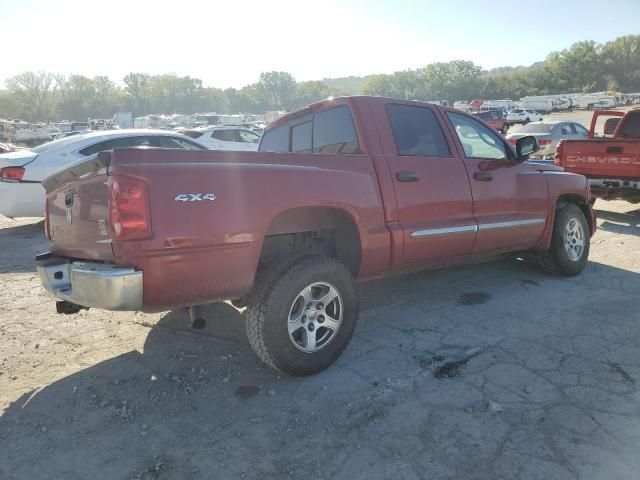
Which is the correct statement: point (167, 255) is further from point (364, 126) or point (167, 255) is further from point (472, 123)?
point (472, 123)

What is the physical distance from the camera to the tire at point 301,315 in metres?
2.81

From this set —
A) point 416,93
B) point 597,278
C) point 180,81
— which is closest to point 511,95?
point 416,93

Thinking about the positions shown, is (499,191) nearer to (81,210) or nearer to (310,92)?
(81,210)

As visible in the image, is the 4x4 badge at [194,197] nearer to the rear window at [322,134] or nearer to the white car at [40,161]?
the rear window at [322,134]

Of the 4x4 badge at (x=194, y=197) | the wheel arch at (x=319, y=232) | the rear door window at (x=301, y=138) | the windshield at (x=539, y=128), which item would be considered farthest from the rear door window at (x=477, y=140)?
the windshield at (x=539, y=128)

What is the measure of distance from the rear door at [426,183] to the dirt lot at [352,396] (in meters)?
0.72

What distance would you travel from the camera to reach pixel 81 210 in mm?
2809

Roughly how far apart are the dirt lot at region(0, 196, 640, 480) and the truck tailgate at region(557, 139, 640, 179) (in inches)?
160

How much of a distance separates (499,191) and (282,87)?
497 feet

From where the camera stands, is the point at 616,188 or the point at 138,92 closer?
the point at 616,188

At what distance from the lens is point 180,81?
140m

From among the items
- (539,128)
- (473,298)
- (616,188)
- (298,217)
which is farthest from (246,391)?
(539,128)

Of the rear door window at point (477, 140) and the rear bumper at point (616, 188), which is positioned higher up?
the rear door window at point (477, 140)

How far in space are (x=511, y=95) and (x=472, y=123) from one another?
115 m
